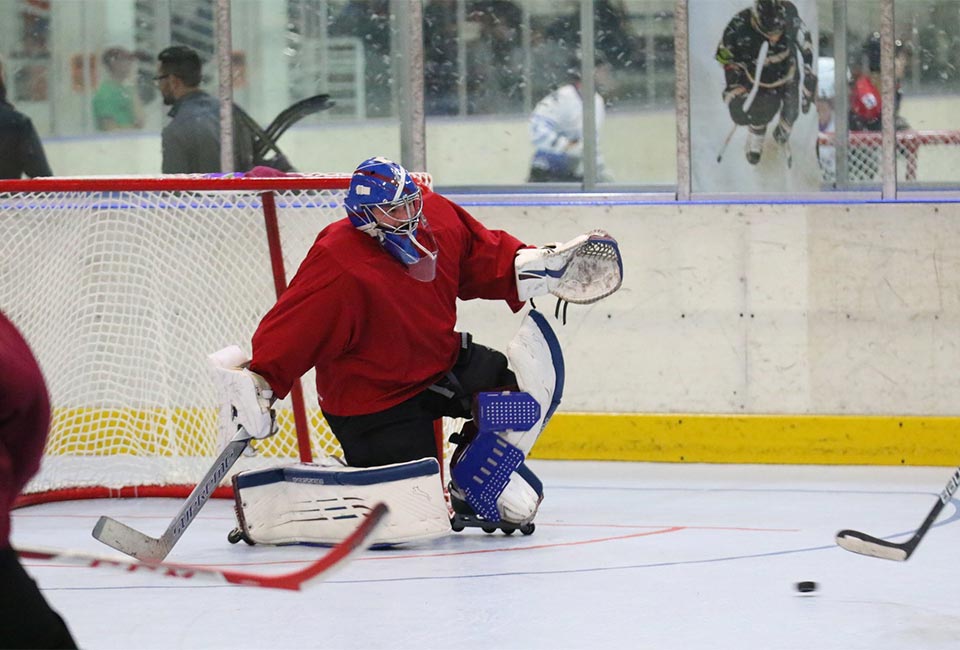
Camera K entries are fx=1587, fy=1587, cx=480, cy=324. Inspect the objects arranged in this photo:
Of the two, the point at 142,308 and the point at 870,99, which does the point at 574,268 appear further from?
the point at 870,99

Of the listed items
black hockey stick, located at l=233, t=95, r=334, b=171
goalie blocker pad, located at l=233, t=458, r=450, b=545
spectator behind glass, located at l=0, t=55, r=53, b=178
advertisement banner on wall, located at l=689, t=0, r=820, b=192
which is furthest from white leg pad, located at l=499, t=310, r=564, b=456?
spectator behind glass, located at l=0, t=55, r=53, b=178

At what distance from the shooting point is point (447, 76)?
6.16 m

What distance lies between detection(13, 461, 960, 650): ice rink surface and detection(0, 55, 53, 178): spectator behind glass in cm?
168

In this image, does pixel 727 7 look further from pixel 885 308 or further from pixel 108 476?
pixel 108 476

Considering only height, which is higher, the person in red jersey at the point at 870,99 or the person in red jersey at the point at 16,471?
the person in red jersey at the point at 870,99

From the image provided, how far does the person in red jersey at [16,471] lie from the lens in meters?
1.87

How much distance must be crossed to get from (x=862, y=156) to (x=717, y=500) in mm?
1597

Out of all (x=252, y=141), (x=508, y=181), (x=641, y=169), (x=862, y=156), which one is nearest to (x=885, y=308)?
(x=862, y=156)

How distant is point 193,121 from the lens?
20.4 feet

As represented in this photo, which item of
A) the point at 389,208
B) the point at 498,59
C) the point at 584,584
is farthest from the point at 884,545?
the point at 498,59

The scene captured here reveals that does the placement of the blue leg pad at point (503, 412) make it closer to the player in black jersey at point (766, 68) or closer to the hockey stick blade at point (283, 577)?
the player in black jersey at point (766, 68)

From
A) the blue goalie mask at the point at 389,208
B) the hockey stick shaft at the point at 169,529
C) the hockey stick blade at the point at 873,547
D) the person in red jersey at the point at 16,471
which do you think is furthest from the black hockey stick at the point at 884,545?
the person in red jersey at the point at 16,471

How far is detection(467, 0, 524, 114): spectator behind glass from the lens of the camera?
6176mm

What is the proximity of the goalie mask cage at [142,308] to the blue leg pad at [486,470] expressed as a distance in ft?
2.54
